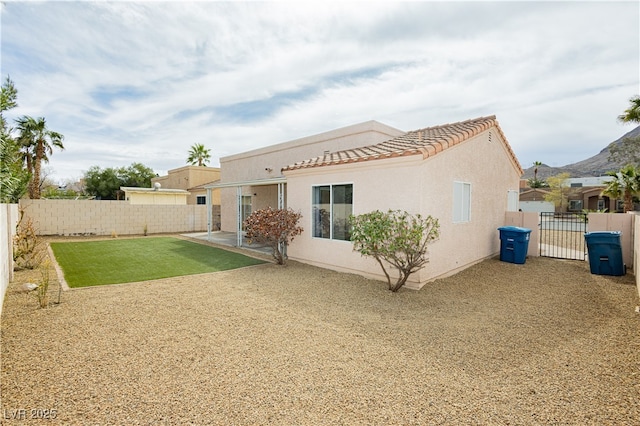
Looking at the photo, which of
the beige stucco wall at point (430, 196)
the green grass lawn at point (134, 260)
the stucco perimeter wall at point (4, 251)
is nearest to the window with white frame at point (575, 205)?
the beige stucco wall at point (430, 196)

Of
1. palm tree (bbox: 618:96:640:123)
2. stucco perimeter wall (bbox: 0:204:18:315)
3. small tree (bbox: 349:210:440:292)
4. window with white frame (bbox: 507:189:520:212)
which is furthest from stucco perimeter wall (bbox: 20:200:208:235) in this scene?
palm tree (bbox: 618:96:640:123)

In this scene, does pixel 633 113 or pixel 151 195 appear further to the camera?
pixel 151 195

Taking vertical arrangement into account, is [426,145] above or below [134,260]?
above

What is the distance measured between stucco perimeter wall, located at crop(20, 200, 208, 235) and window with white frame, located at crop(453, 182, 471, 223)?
20.5 m

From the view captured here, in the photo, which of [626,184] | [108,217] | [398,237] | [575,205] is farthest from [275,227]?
[575,205]

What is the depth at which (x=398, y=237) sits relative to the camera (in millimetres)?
7945

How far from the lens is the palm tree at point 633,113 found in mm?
18750

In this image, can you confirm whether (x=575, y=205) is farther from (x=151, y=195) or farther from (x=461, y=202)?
(x=151, y=195)

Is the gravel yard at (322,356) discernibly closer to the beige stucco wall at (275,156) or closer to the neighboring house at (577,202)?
the beige stucco wall at (275,156)

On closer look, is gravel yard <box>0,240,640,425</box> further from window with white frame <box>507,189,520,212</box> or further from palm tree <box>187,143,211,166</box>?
palm tree <box>187,143,211,166</box>

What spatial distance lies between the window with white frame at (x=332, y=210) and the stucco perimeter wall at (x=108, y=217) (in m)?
16.6

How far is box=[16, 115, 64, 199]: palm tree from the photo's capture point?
25328 mm

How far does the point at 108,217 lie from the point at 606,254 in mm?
26813

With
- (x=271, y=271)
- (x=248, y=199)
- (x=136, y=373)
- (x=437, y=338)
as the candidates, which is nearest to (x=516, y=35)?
(x=437, y=338)
